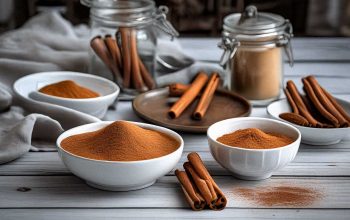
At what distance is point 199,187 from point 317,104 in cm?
41

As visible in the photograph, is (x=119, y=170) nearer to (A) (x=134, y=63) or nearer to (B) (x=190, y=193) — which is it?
(B) (x=190, y=193)

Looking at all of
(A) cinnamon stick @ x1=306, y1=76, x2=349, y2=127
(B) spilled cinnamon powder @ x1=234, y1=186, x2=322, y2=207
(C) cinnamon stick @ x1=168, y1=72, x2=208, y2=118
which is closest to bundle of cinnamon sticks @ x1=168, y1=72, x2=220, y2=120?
(C) cinnamon stick @ x1=168, y1=72, x2=208, y2=118

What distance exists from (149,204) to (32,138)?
1.13 ft

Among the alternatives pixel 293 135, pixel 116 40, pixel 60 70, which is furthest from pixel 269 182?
pixel 60 70

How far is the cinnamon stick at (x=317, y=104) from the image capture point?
1290 mm

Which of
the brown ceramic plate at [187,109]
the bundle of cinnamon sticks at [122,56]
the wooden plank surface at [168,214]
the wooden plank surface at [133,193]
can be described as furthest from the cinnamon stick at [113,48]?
the wooden plank surface at [168,214]

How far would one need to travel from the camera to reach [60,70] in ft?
5.32

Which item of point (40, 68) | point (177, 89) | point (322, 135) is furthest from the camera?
point (40, 68)

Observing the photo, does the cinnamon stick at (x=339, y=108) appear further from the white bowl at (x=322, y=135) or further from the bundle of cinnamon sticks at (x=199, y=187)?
the bundle of cinnamon sticks at (x=199, y=187)

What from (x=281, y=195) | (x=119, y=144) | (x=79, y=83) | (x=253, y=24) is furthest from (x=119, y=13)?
(x=281, y=195)

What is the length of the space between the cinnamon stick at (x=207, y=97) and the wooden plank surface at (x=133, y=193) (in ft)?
0.83

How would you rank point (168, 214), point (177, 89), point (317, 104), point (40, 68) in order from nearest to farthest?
point (168, 214) → point (317, 104) → point (177, 89) → point (40, 68)

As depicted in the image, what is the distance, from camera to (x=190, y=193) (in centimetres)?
103

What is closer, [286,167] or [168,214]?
[168,214]
